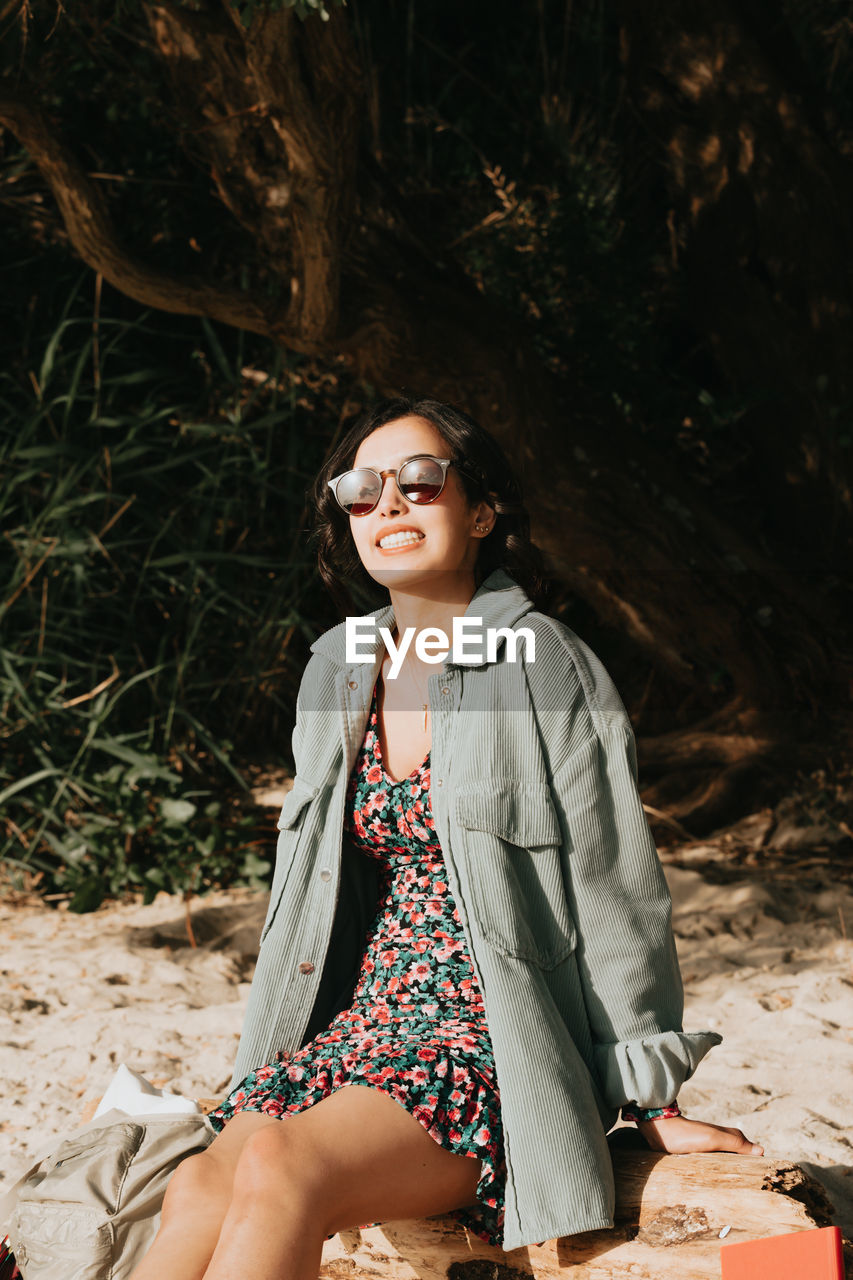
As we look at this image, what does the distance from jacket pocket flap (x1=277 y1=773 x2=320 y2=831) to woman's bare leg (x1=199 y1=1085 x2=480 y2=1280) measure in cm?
52

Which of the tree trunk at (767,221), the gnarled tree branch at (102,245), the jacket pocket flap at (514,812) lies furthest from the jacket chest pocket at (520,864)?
the tree trunk at (767,221)

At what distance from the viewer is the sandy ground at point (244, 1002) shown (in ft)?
8.91

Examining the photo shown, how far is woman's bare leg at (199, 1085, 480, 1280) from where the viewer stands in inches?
58.2

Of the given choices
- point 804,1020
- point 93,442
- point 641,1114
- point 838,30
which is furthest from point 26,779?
point 838,30

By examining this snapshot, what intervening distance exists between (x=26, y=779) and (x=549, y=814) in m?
3.03

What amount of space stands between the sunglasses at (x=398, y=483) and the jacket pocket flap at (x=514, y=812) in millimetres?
514

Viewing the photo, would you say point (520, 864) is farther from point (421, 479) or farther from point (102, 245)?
point (102, 245)

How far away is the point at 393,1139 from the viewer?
162 cm

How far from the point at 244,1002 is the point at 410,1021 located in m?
1.82

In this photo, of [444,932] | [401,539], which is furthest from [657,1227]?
[401,539]

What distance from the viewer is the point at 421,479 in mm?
1971

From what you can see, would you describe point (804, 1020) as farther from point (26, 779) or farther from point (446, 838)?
point (26, 779)

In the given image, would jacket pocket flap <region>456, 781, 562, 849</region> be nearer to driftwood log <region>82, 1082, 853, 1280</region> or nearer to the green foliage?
driftwood log <region>82, 1082, 853, 1280</region>

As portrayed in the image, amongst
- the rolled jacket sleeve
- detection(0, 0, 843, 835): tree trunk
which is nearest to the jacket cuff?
the rolled jacket sleeve
